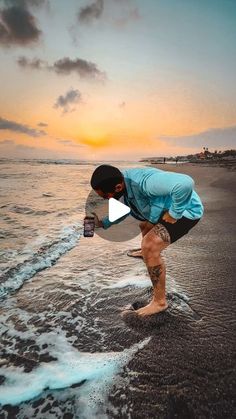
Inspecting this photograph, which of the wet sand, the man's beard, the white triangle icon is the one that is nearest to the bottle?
the white triangle icon

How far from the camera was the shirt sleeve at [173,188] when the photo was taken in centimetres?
265

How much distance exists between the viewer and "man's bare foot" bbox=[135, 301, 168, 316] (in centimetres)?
304

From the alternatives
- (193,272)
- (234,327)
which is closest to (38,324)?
(234,327)

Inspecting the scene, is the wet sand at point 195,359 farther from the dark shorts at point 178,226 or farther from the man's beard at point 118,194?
the man's beard at point 118,194

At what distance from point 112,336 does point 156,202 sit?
4.64 ft

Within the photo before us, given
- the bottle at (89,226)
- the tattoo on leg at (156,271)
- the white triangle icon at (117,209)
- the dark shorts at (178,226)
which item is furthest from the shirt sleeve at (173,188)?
the bottle at (89,226)

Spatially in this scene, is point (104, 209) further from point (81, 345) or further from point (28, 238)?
point (81, 345)

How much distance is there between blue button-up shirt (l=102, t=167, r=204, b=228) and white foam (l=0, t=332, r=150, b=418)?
1297 mm

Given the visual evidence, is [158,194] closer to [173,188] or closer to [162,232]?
[173,188]

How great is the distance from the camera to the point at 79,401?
2020mm

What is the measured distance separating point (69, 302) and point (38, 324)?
0.51 meters

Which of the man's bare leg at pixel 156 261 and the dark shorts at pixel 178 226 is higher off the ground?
the dark shorts at pixel 178 226

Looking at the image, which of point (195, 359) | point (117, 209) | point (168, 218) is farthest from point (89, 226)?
point (195, 359)

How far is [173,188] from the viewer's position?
2.66 metres
